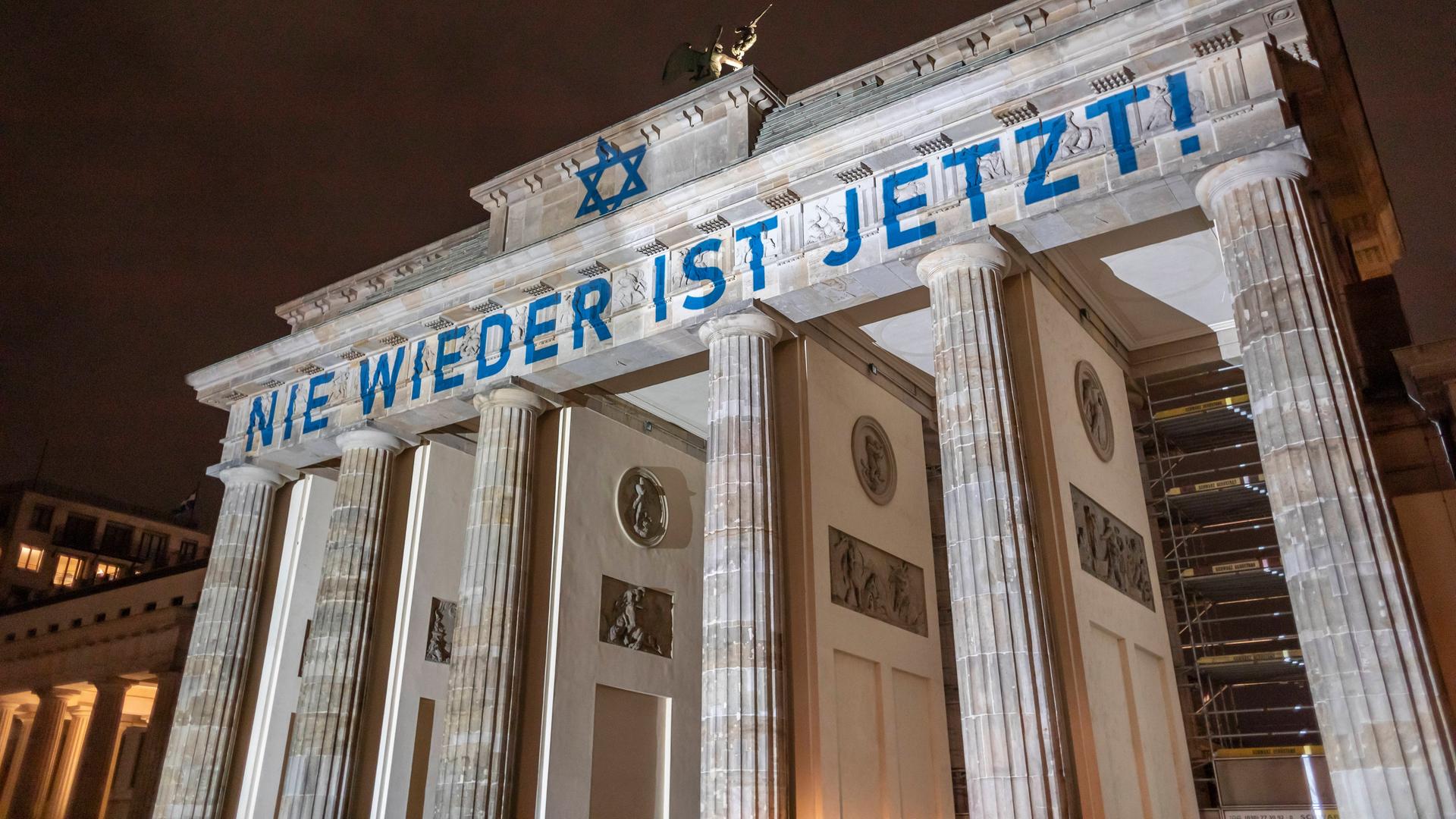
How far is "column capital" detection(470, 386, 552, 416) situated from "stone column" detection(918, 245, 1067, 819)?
7547 millimetres

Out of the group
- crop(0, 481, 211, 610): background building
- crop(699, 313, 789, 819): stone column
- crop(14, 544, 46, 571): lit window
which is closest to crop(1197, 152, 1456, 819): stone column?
crop(699, 313, 789, 819): stone column

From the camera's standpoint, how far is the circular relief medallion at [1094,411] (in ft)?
55.3

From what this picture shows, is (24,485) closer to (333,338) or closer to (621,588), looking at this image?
(333,338)

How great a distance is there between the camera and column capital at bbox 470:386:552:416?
1891 cm

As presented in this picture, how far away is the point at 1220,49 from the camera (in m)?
13.3

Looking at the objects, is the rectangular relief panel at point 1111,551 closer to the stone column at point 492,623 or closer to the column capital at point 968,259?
the column capital at point 968,259

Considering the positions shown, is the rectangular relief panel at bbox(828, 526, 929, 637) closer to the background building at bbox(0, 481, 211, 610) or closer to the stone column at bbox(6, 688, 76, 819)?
the stone column at bbox(6, 688, 76, 819)

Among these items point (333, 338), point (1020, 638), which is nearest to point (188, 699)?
point (333, 338)

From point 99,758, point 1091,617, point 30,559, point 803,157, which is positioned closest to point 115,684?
point 99,758

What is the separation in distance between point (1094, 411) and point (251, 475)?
1689 centimetres

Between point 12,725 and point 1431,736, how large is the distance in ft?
164

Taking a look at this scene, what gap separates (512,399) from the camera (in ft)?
62.1

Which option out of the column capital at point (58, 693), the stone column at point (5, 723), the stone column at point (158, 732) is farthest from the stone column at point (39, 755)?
the stone column at point (158, 732)

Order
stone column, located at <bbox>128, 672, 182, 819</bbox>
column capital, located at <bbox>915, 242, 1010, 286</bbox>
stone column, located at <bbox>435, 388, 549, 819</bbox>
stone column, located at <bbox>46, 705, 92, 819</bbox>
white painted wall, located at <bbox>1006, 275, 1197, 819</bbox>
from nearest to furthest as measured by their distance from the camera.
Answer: white painted wall, located at <bbox>1006, 275, 1197, 819</bbox>, column capital, located at <bbox>915, 242, 1010, 286</bbox>, stone column, located at <bbox>435, 388, 549, 819</bbox>, stone column, located at <bbox>128, 672, 182, 819</bbox>, stone column, located at <bbox>46, 705, 92, 819</bbox>
